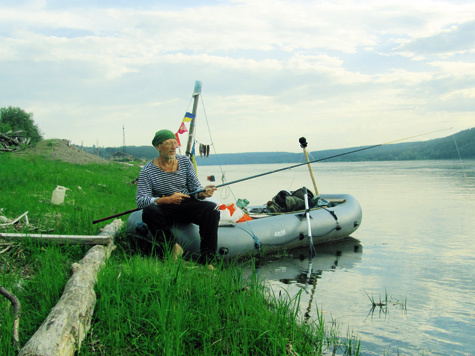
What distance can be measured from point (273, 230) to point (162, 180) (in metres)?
2.36

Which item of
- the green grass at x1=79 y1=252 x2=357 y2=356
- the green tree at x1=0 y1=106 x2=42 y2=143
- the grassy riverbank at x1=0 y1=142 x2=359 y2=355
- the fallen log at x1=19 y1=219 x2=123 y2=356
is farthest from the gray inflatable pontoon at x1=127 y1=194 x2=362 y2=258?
the green tree at x1=0 y1=106 x2=42 y2=143

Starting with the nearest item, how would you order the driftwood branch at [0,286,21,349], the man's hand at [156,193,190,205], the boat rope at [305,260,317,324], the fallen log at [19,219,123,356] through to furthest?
the fallen log at [19,219,123,356] → the driftwood branch at [0,286,21,349] → the boat rope at [305,260,317,324] → the man's hand at [156,193,190,205]

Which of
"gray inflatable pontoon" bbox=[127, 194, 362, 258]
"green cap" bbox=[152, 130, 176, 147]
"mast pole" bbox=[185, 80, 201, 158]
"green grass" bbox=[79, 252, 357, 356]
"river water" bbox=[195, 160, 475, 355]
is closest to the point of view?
"green grass" bbox=[79, 252, 357, 356]

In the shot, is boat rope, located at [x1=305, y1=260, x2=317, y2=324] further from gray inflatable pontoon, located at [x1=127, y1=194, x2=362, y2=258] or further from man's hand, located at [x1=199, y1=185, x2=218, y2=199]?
man's hand, located at [x1=199, y1=185, x2=218, y2=199]

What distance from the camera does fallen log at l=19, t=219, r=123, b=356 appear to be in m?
2.22

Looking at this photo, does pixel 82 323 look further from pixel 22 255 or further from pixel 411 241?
pixel 411 241

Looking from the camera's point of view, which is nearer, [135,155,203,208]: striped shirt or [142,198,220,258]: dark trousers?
[142,198,220,258]: dark trousers

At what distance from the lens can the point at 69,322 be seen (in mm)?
2494

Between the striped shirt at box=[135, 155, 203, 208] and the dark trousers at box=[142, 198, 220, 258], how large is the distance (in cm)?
22

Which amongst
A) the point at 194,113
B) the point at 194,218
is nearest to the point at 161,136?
the point at 194,218

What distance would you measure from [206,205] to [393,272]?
9.99 feet

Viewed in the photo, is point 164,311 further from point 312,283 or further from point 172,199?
point 312,283

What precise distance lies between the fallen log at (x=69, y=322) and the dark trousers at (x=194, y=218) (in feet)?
4.49

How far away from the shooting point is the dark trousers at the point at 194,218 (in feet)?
15.8
